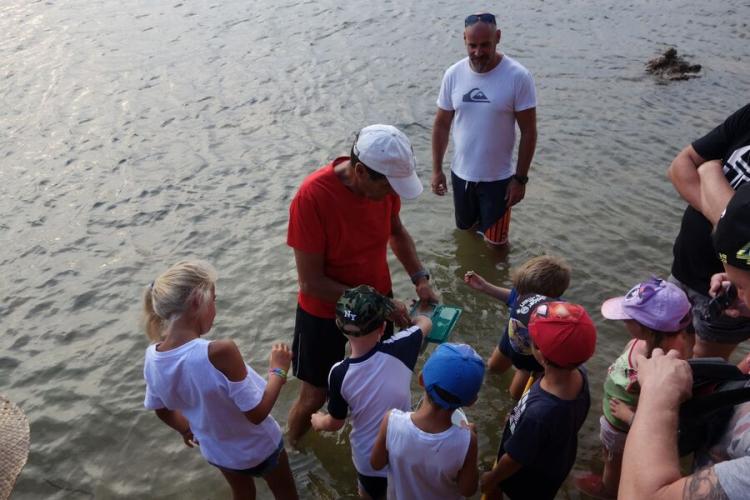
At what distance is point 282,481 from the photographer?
377cm

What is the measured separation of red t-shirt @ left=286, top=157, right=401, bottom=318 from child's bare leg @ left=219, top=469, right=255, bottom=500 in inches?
42.3

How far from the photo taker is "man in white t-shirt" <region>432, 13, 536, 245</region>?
5.29 meters

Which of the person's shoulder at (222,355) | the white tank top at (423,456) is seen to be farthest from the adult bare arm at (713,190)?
the person's shoulder at (222,355)

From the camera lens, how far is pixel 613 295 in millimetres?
6062

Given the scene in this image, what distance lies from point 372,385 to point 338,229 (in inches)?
36.9

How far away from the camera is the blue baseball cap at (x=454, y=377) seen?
2.80 m

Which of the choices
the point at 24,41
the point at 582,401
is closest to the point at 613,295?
the point at 582,401

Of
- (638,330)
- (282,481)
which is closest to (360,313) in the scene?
(282,481)

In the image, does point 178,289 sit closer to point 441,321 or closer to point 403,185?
point 403,185

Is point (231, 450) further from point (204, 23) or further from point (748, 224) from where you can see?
point (204, 23)

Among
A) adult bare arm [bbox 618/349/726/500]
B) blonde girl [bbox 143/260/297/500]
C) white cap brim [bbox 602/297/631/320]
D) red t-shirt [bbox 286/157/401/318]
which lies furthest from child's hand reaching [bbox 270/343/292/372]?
adult bare arm [bbox 618/349/726/500]

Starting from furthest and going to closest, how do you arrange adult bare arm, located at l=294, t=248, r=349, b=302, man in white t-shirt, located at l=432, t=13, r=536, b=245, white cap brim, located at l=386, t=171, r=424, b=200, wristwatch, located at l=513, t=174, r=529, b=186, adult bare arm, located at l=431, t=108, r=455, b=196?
adult bare arm, located at l=431, t=108, r=455, b=196 → wristwatch, located at l=513, t=174, r=529, b=186 → man in white t-shirt, located at l=432, t=13, r=536, b=245 → adult bare arm, located at l=294, t=248, r=349, b=302 → white cap brim, located at l=386, t=171, r=424, b=200

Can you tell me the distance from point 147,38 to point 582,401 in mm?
13508

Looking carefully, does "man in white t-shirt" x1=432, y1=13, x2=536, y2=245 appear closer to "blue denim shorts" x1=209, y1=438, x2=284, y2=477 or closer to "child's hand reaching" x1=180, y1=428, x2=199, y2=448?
"blue denim shorts" x1=209, y1=438, x2=284, y2=477
